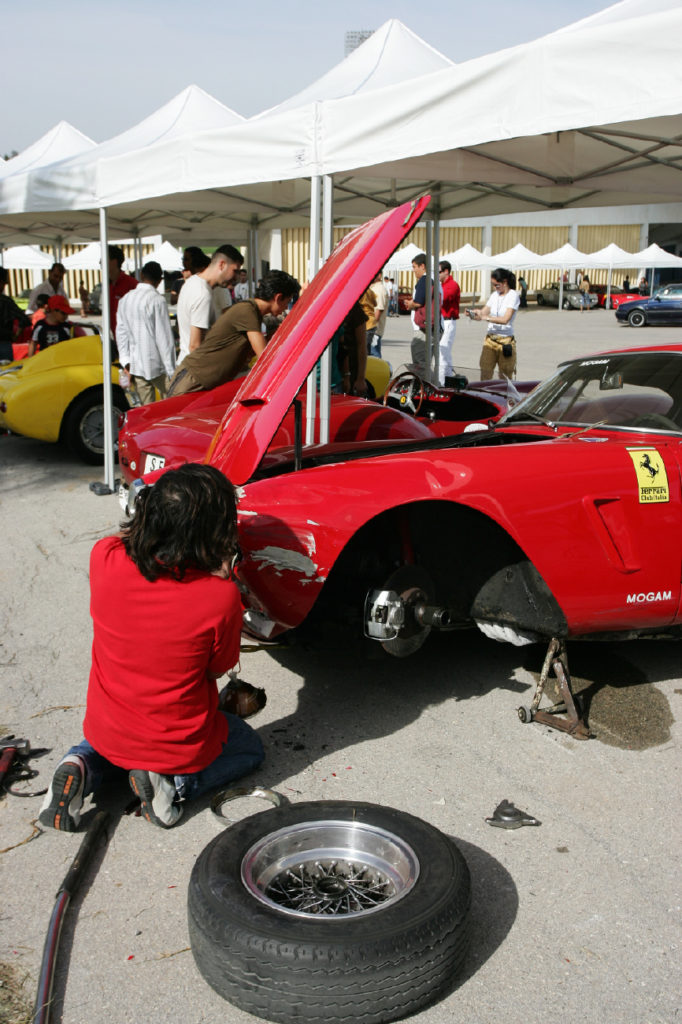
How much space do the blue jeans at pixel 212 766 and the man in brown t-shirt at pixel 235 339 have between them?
3.51m

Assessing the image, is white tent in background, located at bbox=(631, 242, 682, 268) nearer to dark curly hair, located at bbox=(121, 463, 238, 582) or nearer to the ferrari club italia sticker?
the ferrari club italia sticker

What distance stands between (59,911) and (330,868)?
0.76m

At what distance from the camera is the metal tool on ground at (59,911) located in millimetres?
2152

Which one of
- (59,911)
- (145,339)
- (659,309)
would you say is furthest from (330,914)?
(659,309)

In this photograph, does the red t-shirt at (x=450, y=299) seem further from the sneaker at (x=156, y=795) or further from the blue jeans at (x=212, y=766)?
the sneaker at (x=156, y=795)

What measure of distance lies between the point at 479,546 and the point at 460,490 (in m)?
0.43

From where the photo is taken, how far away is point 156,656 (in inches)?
109

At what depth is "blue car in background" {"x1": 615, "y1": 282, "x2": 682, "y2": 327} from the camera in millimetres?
30406

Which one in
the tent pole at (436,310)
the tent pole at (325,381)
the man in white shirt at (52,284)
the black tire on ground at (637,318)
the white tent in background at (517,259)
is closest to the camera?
the tent pole at (325,381)

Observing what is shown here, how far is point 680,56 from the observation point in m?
3.99

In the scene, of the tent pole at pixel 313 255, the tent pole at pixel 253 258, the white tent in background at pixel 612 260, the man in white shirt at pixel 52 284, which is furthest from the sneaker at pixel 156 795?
the white tent in background at pixel 612 260

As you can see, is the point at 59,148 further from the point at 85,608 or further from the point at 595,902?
the point at 595,902

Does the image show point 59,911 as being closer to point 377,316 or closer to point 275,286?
point 275,286

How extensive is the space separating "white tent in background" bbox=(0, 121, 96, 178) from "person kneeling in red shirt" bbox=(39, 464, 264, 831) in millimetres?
14115
